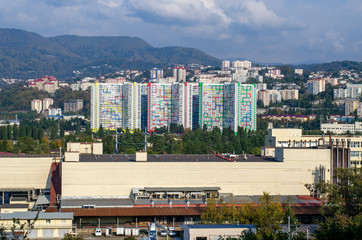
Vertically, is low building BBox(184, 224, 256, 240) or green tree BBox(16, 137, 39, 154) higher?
green tree BBox(16, 137, 39, 154)

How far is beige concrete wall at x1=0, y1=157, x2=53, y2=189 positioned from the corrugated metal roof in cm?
609

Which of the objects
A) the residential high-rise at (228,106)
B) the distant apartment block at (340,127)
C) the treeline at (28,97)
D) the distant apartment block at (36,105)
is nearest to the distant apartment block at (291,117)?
the distant apartment block at (340,127)

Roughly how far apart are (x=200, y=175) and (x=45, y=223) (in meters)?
8.61

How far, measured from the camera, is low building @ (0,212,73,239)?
23859mm

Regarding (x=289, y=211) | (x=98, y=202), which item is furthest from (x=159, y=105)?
(x=289, y=211)

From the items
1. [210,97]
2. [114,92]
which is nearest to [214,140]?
[210,97]

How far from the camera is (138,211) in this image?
27.5 meters

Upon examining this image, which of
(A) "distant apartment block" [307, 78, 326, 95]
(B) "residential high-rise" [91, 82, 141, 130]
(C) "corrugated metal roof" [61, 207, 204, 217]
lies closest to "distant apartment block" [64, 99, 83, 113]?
(B) "residential high-rise" [91, 82, 141, 130]

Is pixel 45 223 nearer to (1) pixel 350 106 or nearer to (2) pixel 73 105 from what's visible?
(1) pixel 350 106

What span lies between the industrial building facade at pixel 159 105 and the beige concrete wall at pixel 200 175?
56.2 meters

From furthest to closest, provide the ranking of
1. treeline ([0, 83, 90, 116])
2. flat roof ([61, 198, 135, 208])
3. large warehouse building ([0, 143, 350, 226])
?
treeline ([0, 83, 90, 116])
large warehouse building ([0, 143, 350, 226])
flat roof ([61, 198, 135, 208])

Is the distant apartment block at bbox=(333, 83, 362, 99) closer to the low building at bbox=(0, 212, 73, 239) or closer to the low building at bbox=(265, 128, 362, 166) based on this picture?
the low building at bbox=(265, 128, 362, 166)

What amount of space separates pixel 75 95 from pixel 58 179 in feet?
381

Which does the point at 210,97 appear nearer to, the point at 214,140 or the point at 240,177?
the point at 214,140
